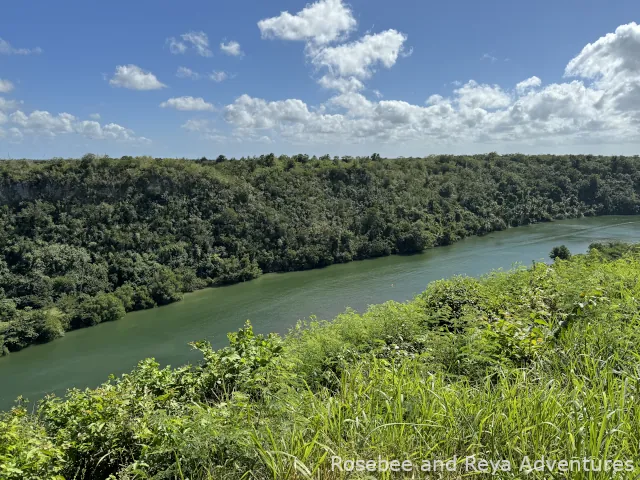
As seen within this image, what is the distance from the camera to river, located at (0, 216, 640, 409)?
18.1 meters

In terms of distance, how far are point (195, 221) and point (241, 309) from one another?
10.8 meters

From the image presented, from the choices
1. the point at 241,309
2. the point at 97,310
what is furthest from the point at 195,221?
the point at 97,310

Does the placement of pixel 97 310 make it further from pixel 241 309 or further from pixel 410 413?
pixel 410 413

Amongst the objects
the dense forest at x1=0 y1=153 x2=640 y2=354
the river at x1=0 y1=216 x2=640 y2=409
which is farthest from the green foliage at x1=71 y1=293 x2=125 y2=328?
the river at x1=0 y1=216 x2=640 y2=409

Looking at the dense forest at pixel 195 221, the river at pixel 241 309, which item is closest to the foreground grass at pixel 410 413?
the river at pixel 241 309

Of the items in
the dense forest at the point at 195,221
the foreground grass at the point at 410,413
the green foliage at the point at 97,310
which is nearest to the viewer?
the foreground grass at the point at 410,413

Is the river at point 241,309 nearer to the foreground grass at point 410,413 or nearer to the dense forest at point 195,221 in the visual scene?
the dense forest at point 195,221

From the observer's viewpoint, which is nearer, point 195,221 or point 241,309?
point 241,309

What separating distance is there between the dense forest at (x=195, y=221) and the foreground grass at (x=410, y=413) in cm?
2196

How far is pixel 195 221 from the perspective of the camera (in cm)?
3284

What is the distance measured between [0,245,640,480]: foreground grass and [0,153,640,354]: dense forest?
22.0 m

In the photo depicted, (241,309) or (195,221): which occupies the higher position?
(195,221)

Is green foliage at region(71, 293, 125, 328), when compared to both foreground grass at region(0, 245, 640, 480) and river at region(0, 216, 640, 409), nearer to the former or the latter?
river at region(0, 216, 640, 409)

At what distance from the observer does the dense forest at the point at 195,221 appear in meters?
24.8
